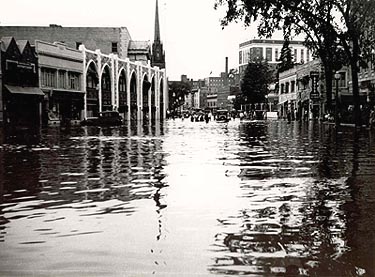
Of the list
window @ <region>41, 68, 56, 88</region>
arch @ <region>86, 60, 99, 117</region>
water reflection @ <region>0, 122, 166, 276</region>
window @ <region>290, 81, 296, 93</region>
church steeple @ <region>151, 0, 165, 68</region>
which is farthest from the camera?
church steeple @ <region>151, 0, 165, 68</region>

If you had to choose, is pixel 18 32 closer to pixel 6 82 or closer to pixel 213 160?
pixel 6 82

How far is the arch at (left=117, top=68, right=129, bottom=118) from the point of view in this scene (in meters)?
91.7

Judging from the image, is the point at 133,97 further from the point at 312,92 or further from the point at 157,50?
the point at 157,50

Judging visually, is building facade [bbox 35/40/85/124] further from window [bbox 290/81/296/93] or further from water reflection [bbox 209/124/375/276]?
water reflection [bbox 209/124/375/276]

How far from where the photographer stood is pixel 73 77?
240 ft

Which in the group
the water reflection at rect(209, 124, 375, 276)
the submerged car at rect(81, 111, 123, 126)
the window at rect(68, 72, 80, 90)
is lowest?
the water reflection at rect(209, 124, 375, 276)

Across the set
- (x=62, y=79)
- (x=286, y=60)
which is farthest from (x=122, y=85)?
(x=286, y=60)

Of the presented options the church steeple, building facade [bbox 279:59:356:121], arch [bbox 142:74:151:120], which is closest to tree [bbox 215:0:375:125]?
building facade [bbox 279:59:356:121]

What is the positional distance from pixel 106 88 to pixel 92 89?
21.7 ft

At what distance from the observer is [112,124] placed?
58.3 meters

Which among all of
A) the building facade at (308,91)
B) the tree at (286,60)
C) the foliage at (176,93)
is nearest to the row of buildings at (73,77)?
the building facade at (308,91)

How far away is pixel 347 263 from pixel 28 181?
296 inches

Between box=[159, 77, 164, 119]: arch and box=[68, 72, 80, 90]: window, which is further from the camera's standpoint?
box=[159, 77, 164, 119]: arch

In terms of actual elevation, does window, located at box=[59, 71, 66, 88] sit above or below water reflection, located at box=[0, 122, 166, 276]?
above
